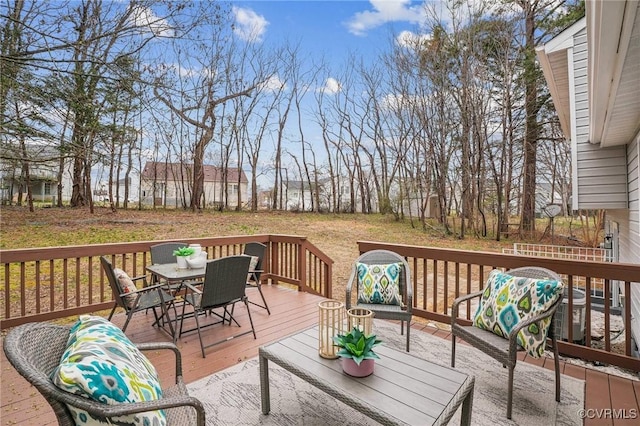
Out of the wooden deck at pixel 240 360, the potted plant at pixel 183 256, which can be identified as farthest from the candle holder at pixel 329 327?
the potted plant at pixel 183 256

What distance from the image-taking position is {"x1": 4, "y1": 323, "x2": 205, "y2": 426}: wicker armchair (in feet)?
3.66

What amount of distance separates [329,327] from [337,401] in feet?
2.67

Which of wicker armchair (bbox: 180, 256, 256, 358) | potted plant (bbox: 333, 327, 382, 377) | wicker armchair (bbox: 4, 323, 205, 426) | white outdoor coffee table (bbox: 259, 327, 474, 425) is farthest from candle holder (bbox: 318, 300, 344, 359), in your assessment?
wicker armchair (bbox: 180, 256, 256, 358)

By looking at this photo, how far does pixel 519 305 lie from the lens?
239 centimetres

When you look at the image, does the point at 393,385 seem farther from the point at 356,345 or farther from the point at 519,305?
the point at 519,305

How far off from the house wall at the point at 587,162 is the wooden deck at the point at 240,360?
9.94 ft

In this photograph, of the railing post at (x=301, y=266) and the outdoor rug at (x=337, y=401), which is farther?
the railing post at (x=301, y=266)

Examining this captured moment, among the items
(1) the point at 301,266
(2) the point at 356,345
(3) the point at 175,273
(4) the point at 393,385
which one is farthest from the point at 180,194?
(4) the point at 393,385

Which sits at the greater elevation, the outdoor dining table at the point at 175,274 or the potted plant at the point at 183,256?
the potted plant at the point at 183,256

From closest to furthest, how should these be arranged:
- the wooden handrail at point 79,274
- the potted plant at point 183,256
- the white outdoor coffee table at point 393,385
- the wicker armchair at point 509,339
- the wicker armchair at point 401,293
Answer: the white outdoor coffee table at point 393,385
the wicker armchair at point 509,339
the wicker armchair at point 401,293
the wooden handrail at point 79,274
the potted plant at point 183,256

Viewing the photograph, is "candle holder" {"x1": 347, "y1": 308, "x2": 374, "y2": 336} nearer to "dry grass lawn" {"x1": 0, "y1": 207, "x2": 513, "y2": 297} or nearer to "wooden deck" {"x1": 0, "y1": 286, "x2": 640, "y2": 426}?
"wooden deck" {"x1": 0, "y1": 286, "x2": 640, "y2": 426}

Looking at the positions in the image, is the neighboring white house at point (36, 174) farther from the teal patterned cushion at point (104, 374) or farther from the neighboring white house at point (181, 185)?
the teal patterned cushion at point (104, 374)

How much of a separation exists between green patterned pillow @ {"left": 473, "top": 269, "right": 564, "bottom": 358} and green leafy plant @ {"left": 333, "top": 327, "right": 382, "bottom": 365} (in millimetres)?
1294

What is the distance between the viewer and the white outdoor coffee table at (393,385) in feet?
4.92
